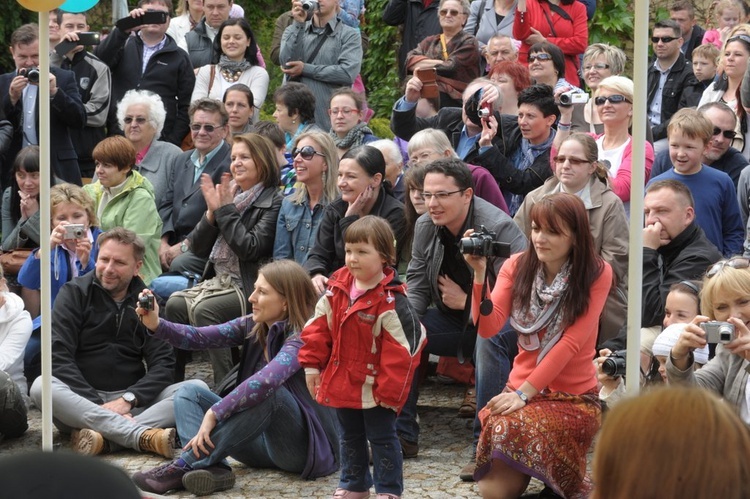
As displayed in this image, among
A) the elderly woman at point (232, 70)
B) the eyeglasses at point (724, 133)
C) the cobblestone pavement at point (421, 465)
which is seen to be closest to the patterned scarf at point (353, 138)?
the elderly woman at point (232, 70)

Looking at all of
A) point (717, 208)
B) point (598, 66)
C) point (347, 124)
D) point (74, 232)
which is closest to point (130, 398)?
point (74, 232)

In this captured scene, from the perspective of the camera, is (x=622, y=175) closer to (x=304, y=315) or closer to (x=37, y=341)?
(x=304, y=315)

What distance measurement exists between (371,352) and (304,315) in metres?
0.74

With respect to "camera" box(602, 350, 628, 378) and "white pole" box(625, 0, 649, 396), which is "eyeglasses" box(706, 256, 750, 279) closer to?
"camera" box(602, 350, 628, 378)

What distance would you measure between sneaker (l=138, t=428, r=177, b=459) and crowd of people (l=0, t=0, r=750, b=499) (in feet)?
0.05

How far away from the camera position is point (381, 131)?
10.5 metres

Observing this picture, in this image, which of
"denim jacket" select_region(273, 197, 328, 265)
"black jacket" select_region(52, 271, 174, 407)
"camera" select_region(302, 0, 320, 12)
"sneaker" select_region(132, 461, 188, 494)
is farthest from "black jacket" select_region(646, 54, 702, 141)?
"sneaker" select_region(132, 461, 188, 494)

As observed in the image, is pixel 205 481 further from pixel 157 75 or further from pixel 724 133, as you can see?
pixel 157 75

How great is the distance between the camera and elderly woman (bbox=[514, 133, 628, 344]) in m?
5.72

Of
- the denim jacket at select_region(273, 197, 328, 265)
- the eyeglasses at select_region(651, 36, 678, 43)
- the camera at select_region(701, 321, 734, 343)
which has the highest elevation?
the eyeglasses at select_region(651, 36, 678, 43)

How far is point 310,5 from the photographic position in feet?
30.5

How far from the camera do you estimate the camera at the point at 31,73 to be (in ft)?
27.2

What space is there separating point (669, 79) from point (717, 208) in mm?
2904

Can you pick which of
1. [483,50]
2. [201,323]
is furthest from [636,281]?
[483,50]
